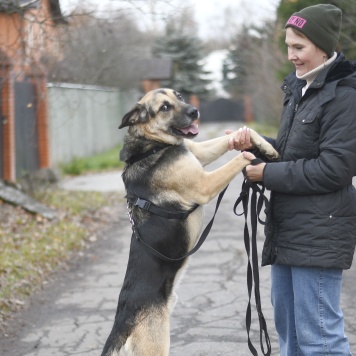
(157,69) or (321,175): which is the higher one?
(321,175)

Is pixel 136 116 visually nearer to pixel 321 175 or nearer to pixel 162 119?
pixel 162 119

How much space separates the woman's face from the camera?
11.1ft

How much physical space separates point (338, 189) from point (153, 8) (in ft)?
18.1

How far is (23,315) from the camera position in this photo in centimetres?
634

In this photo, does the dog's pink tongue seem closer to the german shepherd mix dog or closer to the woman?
the german shepherd mix dog

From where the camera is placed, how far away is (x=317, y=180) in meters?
3.30

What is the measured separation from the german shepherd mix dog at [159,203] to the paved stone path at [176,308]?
1574 millimetres

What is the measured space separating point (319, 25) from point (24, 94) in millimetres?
11880

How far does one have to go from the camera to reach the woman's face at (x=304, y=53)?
3389 mm

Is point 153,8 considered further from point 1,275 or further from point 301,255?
point 301,255

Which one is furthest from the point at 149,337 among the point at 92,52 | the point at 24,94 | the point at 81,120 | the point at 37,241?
the point at 81,120

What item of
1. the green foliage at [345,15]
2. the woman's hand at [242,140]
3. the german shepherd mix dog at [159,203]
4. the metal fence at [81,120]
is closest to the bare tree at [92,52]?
the metal fence at [81,120]

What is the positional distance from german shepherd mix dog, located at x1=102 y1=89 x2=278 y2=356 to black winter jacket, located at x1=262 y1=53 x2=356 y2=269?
1.24 ft

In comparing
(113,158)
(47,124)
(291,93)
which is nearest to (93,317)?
(291,93)
